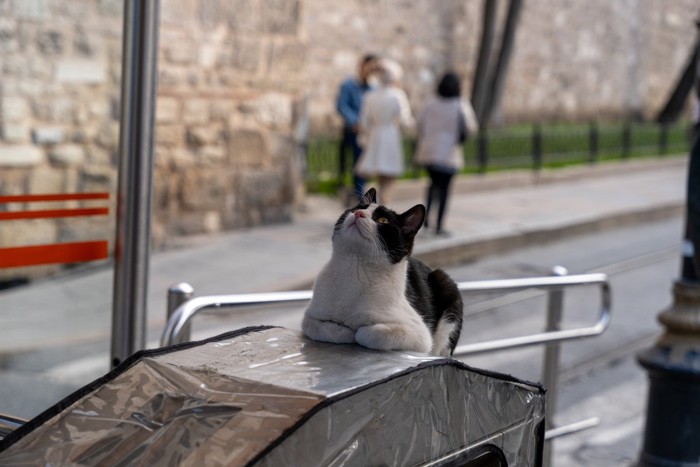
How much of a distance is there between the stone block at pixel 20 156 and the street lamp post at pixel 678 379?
9.12 feet

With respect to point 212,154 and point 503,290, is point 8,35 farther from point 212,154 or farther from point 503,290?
point 212,154

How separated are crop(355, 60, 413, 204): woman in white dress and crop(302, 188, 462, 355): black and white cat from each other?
9.70m

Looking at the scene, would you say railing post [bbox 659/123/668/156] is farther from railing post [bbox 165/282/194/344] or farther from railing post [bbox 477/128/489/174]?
railing post [bbox 165/282/194/344]

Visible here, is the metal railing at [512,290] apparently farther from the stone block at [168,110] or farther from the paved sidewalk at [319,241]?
the stone block at [168,110]

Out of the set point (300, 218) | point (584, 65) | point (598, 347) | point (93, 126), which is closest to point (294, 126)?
point (300, 218)

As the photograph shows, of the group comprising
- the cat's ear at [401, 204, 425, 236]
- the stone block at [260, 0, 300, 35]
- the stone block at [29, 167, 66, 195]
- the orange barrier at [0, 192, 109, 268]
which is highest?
the stone block at [260, 0, 300, 35]

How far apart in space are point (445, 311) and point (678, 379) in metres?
2.69

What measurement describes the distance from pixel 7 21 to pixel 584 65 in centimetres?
2567

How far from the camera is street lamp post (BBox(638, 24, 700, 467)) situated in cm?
484

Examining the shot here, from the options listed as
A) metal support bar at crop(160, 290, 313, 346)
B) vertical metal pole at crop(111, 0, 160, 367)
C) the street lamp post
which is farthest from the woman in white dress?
metal support bar at crop(160, 290, 313, 346)

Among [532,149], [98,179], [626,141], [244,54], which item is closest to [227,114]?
[244,54]

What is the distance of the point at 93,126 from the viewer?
4391 millimetres

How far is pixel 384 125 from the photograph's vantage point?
39.4 ft

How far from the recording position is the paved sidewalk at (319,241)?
14.6ft
